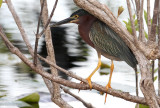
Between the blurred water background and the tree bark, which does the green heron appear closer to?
the tree bark

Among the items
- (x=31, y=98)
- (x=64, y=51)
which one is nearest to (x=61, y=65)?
(x=64, y=51)

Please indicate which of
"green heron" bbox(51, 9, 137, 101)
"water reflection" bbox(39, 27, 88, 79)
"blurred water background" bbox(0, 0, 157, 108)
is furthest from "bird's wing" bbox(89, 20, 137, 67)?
"water reflection" bbox(39, 27, 88, 79)

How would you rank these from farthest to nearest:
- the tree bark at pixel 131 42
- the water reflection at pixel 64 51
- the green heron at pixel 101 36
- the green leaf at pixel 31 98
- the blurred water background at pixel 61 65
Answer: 1. the water reflection at pixel 64 51
2. the blurred water background at pixel 61 65
3. the green leaf at pixel 31 98
4. the green heron at pixel 101 36
5. the tree bark at pixel 131 42

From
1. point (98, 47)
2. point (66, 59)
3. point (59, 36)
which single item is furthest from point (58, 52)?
point (98, 47)

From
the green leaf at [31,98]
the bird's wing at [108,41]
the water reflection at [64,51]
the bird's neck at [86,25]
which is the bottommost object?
Result: the green leaf at [31,98]

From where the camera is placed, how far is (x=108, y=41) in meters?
1.82

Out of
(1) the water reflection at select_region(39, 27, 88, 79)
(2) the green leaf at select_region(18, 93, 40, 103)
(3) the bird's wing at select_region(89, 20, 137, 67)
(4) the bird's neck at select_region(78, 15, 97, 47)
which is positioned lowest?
(2) the green leaf at select_region(18, 93, 40, 103)

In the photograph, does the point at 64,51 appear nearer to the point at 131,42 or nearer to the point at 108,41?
the point at 108,41

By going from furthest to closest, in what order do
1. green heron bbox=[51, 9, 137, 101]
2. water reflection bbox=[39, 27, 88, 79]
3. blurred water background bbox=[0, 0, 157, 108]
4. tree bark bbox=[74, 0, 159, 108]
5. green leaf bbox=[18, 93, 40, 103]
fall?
water reflection bbox=[39, 27, 88, 79] → blurred water background bbox=[0, 0, 157, 108] → green leaf bbox=[18, 93, 40, 103] → green heron bbox=[51, 9, 137, 101] → tree bark bbox=[74, 0, 159, 108]

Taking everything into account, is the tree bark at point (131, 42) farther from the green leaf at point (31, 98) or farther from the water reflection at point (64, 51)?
the water reflection at point (64, 51)

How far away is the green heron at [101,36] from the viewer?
175cm

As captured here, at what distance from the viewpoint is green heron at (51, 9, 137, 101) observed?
175cm

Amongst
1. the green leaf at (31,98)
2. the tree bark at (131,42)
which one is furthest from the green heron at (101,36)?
the green leaf at (31,98)

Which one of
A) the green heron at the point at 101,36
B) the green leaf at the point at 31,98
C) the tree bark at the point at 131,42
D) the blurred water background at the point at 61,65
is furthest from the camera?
the blurred water background at the point at 61,65
